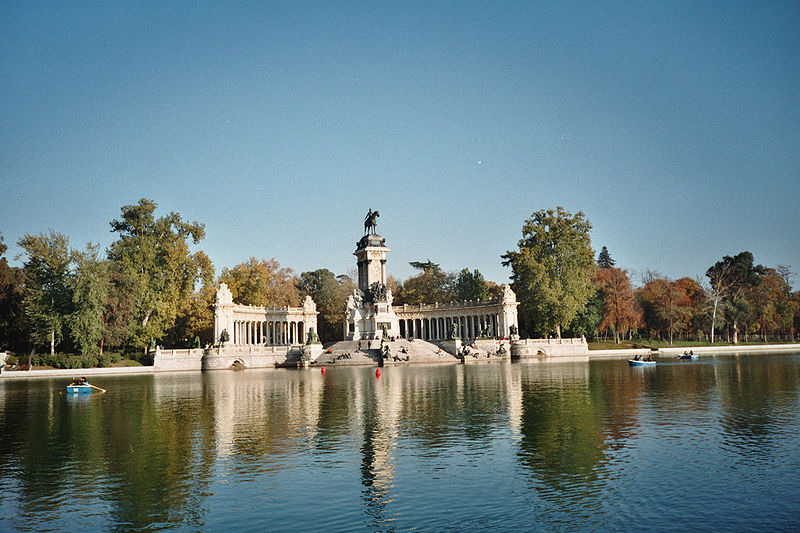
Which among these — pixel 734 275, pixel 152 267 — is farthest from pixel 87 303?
pixel 734 275

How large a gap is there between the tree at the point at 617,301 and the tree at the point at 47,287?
65662 millimetres

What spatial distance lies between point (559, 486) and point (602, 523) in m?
2.57

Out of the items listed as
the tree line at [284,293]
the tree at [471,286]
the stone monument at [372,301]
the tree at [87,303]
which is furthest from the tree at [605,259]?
the tree at [87,303]

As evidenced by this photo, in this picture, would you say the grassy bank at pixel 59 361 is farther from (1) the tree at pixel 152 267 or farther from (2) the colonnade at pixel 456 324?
(2) the colonnade at pixel 456 324

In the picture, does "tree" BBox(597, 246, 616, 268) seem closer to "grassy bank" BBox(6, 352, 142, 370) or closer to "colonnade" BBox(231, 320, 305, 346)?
"colonnade" BBox(231, 320, 305, 346)

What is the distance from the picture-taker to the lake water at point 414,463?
507 inches

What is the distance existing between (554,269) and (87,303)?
179ft

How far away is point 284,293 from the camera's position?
A: 326 ft

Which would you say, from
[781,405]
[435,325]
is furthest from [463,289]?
[781,405]

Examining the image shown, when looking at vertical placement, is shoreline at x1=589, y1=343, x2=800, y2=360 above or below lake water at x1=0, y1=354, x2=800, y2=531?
below

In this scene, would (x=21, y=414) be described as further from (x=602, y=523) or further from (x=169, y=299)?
(x=169, y=299)

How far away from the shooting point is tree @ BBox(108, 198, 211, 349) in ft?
236

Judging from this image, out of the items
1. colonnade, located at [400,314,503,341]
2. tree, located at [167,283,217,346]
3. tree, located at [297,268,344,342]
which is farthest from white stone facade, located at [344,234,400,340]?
tree, located at [167,283,217,346]

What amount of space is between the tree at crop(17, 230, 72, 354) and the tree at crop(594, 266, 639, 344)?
65.7 meters
